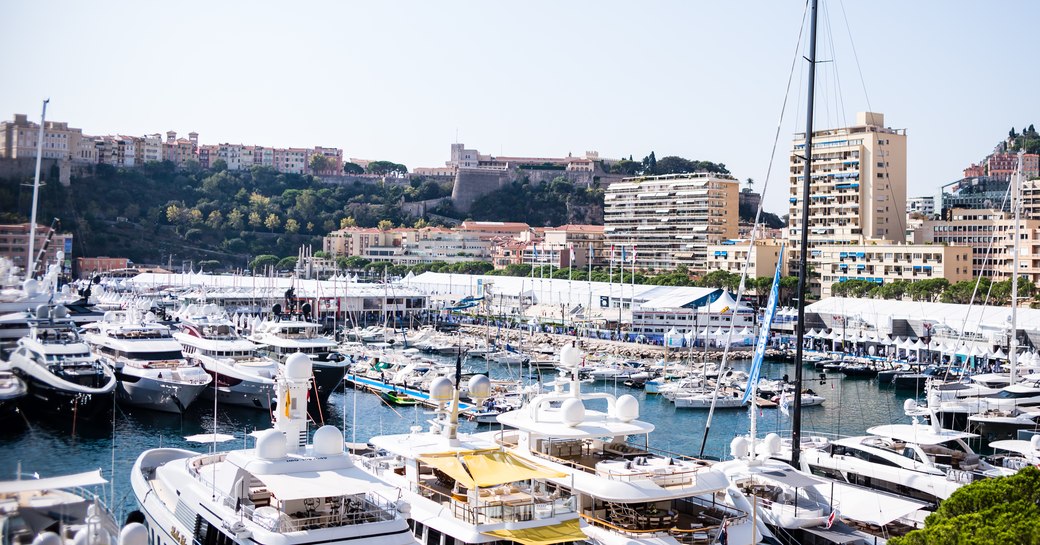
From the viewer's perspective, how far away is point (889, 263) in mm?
59844

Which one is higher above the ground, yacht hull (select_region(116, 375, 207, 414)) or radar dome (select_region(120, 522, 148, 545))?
radar dome (select_region(120, 522, 148, 545))

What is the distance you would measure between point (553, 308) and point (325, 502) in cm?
4844

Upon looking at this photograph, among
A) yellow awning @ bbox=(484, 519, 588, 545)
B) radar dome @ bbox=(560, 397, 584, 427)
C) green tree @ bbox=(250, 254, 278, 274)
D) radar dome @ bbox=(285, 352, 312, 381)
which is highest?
green tree @ bbox=(250, 254, 278, 274)

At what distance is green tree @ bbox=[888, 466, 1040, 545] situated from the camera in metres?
9.24

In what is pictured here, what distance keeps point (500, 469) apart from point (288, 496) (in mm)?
2228

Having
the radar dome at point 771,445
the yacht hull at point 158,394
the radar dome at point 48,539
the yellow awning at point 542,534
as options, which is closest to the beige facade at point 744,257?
the yacht hull at point 158,394

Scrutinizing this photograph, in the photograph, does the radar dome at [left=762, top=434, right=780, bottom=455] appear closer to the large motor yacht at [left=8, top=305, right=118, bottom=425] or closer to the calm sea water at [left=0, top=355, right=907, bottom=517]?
the calm sea water at [left=0, top=355, right=907, bottom=517]

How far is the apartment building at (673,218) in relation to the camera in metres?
82.4

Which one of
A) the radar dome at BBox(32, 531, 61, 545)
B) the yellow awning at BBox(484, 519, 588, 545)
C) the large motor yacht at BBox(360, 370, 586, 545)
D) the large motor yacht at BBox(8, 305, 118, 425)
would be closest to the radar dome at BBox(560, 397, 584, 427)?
the large motor yacht at BBox(360, 370, 586, 545)

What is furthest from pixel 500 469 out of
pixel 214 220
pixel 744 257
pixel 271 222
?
pixel 271 222

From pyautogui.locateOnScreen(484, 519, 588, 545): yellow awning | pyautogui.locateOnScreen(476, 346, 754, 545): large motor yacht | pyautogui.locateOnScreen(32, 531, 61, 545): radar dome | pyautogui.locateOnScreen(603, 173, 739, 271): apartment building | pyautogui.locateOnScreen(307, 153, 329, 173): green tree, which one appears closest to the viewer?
pyautogui.locateOnScreen(32, 531, 61, 545): radar dome

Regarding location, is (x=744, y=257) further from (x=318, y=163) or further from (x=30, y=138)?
(x=30, y=138)

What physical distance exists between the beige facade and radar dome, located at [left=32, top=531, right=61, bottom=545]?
59278 millimetres

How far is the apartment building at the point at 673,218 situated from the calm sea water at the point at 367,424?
154ft
